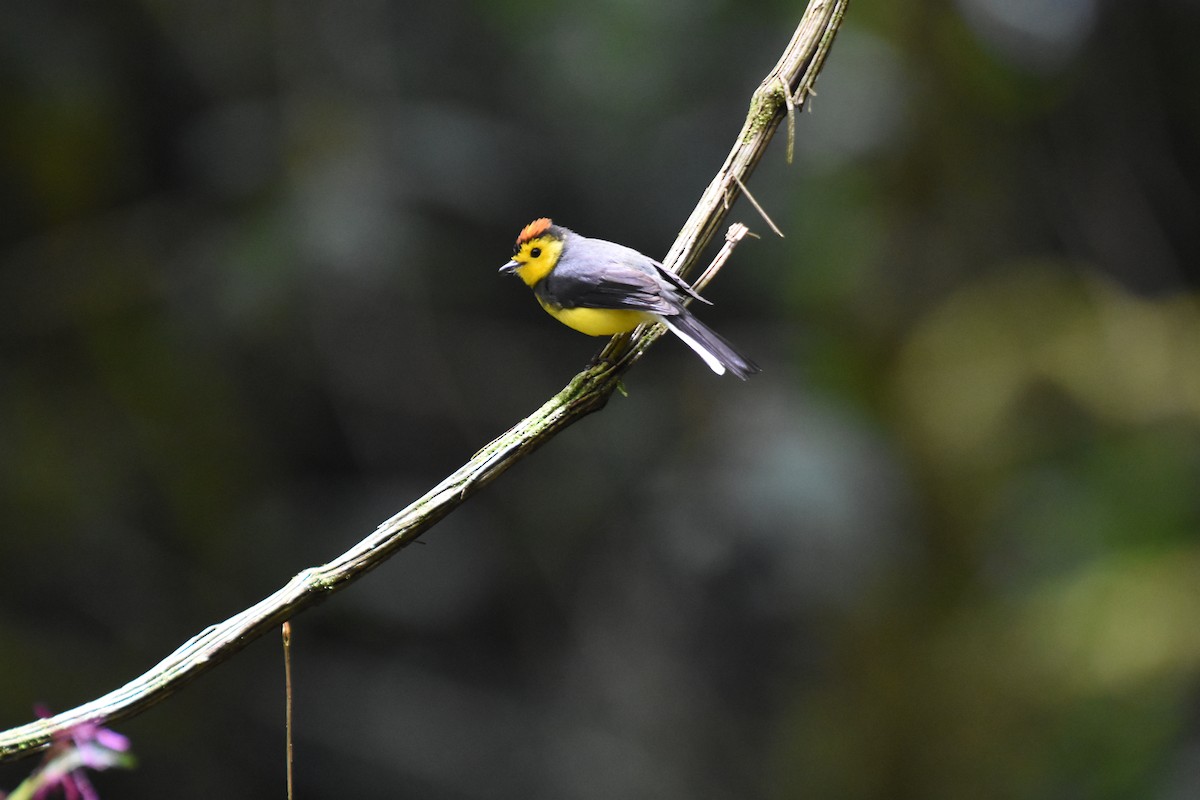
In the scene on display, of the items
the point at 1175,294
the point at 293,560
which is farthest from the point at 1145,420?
the point at 293,560

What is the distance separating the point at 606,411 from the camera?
5141mm

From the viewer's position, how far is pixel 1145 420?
4793mm

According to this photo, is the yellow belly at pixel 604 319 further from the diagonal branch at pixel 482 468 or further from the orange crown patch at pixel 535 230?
the orange crown patch at pixel 535 230

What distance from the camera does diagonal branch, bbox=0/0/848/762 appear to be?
129 centimetres

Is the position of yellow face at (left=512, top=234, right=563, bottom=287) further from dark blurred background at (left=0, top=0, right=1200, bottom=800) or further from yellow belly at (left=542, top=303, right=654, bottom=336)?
dark blurred background at (left=0, top=0, right=1200, bottom=800)

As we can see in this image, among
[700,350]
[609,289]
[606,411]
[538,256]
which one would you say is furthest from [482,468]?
[606,411]

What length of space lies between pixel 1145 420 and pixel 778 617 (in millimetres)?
1734

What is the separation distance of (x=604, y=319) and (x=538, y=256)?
0.31 m

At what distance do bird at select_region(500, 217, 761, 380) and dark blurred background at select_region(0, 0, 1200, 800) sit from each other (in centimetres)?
218

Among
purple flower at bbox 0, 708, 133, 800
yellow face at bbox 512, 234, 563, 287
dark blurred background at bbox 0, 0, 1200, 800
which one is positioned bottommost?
purple flower at bbox 0, 708, 133, 800

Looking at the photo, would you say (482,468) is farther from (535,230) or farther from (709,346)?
(535,230)

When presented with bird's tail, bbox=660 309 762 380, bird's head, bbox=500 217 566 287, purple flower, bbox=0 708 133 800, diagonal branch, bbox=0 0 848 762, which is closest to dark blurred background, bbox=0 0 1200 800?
bird's head, bbox=500 217 566 287

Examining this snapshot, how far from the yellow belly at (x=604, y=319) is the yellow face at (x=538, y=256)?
15 centimetres

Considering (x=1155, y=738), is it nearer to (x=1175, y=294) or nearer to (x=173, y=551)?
(x=1175, y=294)
